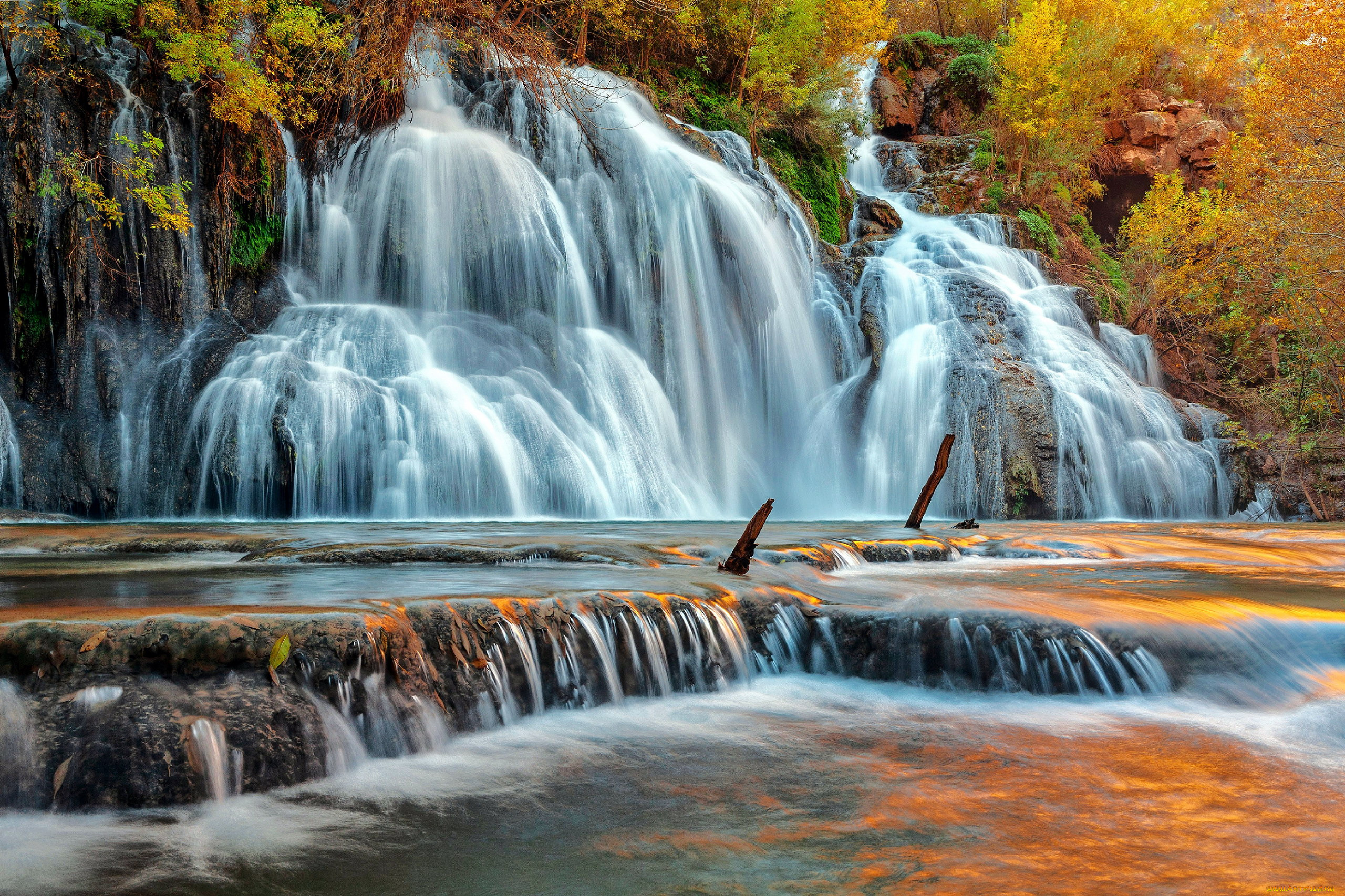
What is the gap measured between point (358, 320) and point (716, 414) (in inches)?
241

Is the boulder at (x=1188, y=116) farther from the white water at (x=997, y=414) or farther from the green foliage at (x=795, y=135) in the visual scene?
the white water at (x=997, y=414)

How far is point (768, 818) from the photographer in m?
2.98

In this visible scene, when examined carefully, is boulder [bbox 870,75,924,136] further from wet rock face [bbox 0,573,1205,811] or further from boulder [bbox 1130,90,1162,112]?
wet rock face [bbox 0,573,1205,811]

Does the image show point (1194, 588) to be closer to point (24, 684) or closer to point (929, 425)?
point (24, 684)

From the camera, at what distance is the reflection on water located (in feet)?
8.14

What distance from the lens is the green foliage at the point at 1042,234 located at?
22.0m

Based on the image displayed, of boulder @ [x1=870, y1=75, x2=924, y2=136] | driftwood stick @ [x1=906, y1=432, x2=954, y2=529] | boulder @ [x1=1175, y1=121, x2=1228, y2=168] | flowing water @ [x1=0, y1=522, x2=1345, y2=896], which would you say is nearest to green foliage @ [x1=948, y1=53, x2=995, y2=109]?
boulder @ [x1=870, y1=75, x2=924, y2=136]

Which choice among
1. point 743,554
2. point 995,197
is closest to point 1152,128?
point 995,197

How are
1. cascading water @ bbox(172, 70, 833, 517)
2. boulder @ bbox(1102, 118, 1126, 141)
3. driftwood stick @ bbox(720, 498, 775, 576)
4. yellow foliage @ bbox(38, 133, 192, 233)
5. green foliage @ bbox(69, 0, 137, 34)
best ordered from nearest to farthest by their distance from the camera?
driftwood stick @ bbox(720, 498, 775, 576) < yellow foliage @ bbox(38, 133, 192, 233) < cascading water @ bbox(172, 70, 833, 517) < green foliage @ bbox(69, 0, 137, 34) < boulder @ bbox(1102, 118, 1126, 141)

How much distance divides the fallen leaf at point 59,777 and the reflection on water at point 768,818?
3.5 inches

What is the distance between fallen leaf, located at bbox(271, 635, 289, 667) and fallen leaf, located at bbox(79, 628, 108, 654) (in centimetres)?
58

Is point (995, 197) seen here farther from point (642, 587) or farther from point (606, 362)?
point (642, 587)

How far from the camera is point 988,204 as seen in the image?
2348 cm

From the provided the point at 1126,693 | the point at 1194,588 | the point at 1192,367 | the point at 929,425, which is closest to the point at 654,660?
the point at 1126,693
